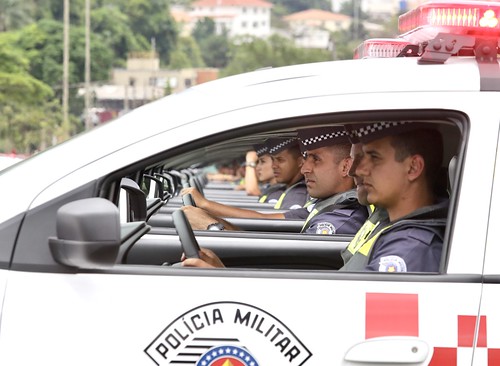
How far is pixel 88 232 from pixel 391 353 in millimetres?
720

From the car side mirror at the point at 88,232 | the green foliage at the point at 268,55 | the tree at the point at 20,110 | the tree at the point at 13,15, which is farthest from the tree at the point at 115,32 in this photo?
the car side mirror at the point at 88,232

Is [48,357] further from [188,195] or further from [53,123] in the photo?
[53,123]

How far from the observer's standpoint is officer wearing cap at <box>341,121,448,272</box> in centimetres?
297

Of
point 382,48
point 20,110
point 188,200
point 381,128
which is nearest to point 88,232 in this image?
point 381,128

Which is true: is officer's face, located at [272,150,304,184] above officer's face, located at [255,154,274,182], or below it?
above

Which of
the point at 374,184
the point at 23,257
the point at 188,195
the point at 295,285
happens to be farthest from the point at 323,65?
the point at 188,195

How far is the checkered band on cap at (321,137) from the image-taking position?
4.94 m

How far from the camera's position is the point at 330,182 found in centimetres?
522

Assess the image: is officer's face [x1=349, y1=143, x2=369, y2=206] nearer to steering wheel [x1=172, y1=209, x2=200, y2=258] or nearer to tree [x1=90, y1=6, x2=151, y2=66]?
steering wheel [x1=172, y1=209, x2=200, y2=258]

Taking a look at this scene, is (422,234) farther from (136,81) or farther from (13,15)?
(136,81)

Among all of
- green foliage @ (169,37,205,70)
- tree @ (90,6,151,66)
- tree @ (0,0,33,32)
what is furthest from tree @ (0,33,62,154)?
green foliage @ (169,37,205,70)

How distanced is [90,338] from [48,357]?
102 millimetres

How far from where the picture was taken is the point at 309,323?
8.47ft

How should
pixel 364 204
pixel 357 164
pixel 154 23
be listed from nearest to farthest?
pixel 357 164
pixel 364 204
pixel 154 23
